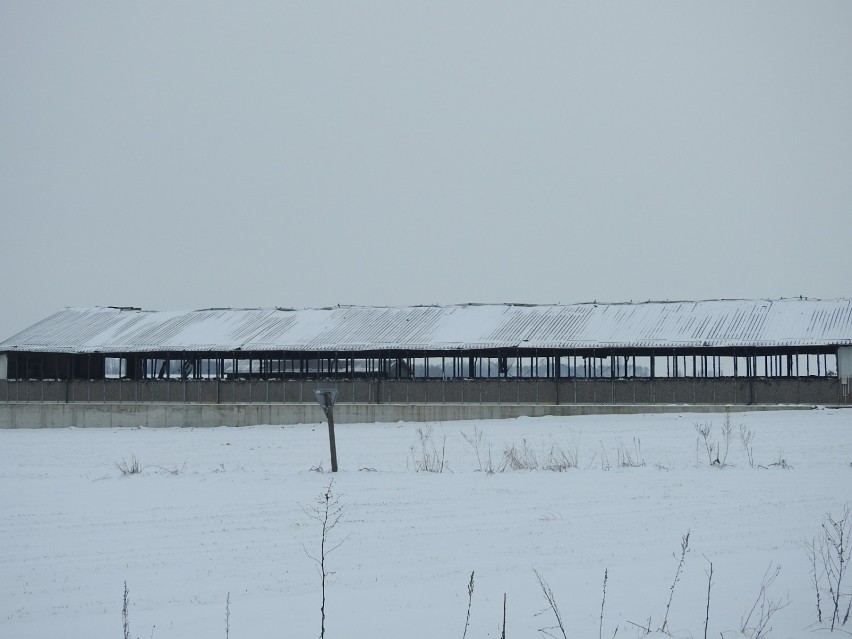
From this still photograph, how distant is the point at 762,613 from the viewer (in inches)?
312

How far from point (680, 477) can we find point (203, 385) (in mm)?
28318

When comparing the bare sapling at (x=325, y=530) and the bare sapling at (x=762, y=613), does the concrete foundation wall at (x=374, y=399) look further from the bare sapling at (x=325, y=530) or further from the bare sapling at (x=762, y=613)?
the bare sapling at (x=762, y=613)

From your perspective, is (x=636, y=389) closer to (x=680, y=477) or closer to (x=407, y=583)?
(x=680, y=477)

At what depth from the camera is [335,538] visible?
36.8 feet

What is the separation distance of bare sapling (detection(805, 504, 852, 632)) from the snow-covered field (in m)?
0.15

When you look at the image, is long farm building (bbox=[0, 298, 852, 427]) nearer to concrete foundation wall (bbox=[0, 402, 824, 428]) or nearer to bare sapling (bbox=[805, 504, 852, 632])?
concrete foundation wall (bbox=[0, 402, 824, 428])

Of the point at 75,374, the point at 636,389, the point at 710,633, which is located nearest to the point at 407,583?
the point at 710,633

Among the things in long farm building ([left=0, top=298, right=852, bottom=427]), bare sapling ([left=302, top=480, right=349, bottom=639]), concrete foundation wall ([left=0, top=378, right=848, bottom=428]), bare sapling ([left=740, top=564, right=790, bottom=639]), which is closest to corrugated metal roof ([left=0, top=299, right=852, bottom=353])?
long farm building ([left=0, top=298, right=852, bottom=427])

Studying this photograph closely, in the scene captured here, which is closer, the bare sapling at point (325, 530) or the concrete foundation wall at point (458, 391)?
the bare sapling at point (325, 530)

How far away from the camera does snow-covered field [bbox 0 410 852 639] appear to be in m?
8.21

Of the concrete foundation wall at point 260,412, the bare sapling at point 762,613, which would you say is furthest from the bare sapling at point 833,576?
the concrete foundation wall at point 260,412

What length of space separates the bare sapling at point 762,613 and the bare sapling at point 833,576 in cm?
35

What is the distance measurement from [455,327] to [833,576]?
32.1 meters

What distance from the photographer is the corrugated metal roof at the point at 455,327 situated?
119ft
